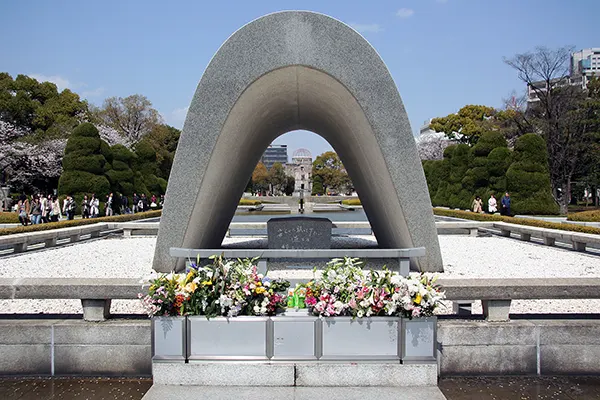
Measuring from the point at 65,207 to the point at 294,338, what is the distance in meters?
19.9

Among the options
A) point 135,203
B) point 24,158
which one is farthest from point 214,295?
point 24,158

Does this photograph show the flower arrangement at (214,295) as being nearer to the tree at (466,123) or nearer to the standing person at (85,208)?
the standing person at (85,208)

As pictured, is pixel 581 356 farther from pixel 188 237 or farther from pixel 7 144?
pixel 7 144

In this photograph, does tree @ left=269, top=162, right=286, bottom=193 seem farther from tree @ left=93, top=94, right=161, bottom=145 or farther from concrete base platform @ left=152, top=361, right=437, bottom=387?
concrete base platform @ left=152, top=361, right=437, bottom=387

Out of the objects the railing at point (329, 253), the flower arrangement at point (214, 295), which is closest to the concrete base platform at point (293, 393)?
the flower arrangement at point (214, 295)

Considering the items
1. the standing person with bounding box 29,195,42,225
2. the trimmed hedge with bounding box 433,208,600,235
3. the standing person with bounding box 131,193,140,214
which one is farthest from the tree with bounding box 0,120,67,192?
the trimmed hedge with bounding box 433,208,600,235

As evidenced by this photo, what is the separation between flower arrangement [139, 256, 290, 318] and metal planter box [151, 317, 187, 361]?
70mm

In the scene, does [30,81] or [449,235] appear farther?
[30,81]

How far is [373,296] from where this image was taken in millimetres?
3678

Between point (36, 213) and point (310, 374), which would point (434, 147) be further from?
point (310, 374)

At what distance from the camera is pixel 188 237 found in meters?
7.42

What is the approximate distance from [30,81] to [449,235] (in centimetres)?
3404

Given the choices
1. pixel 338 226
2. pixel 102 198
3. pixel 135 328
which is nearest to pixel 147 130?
pixel 102 198

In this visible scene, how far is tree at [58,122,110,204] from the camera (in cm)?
2395
